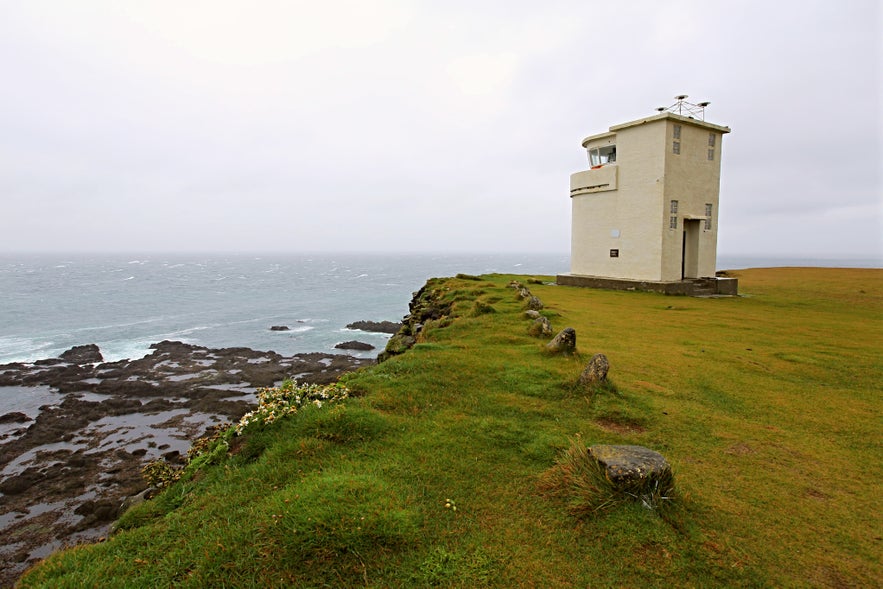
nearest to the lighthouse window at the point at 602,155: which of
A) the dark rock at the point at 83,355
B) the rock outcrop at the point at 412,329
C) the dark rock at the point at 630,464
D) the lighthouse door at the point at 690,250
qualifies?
the lighthouse door at the point at 690,250

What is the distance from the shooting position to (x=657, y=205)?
2603cm

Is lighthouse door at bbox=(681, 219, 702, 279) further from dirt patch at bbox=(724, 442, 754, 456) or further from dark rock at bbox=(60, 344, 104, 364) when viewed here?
Answer: dark rock at bbox=(60, 344, 104, 364)

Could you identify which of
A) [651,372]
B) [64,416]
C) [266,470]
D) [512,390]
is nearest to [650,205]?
[651,372]

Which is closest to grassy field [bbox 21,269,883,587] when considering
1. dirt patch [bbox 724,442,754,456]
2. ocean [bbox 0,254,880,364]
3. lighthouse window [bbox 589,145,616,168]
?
dirt patch [bbox 724,442,754,456]

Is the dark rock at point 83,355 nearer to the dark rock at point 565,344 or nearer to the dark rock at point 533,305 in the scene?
the dark rock at point 533,305

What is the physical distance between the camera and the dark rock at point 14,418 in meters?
21.3

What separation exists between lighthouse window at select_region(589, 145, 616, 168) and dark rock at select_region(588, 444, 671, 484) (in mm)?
28192

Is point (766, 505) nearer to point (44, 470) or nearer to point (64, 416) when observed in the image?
point (44, 470)

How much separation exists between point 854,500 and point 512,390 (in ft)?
15.6

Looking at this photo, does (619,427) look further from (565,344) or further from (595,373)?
(565,344)

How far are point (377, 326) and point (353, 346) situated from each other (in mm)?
8689

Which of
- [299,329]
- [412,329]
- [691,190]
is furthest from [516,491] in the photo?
[299,329]

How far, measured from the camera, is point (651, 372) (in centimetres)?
963

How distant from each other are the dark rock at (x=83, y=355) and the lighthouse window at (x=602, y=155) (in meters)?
38.8
